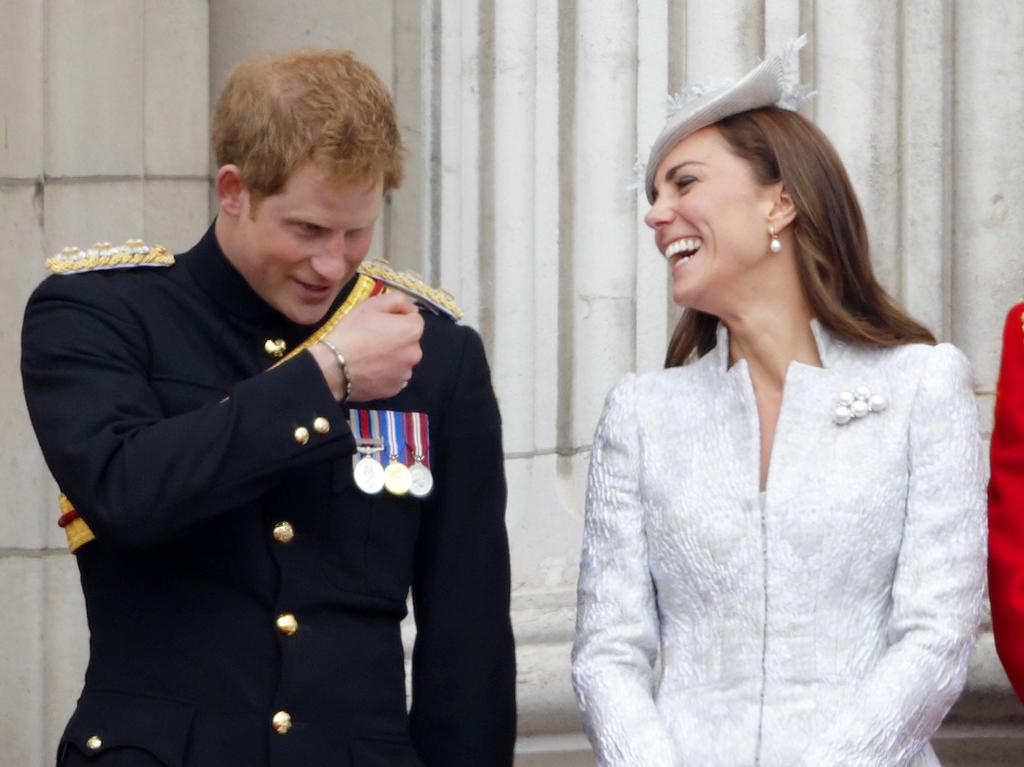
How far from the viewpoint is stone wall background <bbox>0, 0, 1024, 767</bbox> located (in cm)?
469

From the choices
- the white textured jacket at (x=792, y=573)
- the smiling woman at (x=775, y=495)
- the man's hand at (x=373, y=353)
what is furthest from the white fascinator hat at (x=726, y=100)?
the man's hand at (x=373, y=353)

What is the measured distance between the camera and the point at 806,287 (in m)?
3.70

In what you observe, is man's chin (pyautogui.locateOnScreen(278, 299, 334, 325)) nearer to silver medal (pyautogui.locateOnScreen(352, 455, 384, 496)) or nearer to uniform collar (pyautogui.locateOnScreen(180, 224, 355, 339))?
uniform collar (pyautogui.locateOnScreen(180, 224, 355, 339))

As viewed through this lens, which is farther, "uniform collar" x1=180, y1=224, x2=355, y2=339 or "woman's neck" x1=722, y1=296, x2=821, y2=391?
"woman's neck" x1=722, y1=296, x2=821, y2=391

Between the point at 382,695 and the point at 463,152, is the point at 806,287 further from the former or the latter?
the point at 463,152

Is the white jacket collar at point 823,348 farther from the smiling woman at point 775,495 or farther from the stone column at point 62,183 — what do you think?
the stone column at point 62,183

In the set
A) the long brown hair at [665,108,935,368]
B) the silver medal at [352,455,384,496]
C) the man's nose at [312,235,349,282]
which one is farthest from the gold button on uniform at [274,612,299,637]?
the long brown hair at [665,108,935,368]

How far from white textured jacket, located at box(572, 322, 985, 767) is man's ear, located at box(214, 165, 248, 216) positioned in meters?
0.70

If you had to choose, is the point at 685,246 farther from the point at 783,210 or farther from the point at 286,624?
the point at 286,624

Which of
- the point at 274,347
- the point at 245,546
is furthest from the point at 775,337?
the point at 245,546

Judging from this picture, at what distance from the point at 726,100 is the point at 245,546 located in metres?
1.03

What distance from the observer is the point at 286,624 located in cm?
331

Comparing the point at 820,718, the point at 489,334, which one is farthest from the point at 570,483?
the point at 820,718

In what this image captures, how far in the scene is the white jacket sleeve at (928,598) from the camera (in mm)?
3365
